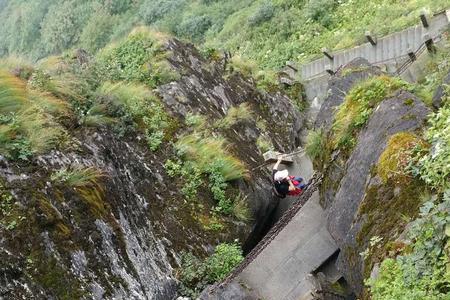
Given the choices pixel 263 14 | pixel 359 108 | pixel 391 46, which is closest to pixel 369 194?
pixel 359 108

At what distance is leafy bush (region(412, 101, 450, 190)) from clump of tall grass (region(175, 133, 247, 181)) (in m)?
3.98

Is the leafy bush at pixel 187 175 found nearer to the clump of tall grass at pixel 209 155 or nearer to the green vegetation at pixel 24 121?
the clump of tall grass at pixel 209 155

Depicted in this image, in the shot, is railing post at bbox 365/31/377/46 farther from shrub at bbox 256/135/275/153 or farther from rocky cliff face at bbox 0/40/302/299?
rocky cliff face at bbox 0/40/302/299

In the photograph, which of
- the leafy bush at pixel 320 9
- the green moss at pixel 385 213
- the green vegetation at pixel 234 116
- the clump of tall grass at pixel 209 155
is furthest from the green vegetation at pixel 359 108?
the leafy bush at pixel 320 9

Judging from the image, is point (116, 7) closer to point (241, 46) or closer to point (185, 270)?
point (241, 46)

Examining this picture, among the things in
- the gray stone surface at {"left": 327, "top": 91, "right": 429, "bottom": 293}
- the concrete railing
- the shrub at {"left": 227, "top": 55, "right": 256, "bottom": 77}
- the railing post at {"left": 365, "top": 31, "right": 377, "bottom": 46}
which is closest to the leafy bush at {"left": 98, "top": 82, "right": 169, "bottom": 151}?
the gray stone surface at {"left": 327, "top": 91, "right": 429, "bottom": 293}

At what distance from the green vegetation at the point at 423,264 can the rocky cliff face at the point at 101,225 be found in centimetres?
328

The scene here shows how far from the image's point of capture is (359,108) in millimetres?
7328

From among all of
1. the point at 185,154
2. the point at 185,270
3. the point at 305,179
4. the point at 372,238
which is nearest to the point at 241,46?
the point at 305,179

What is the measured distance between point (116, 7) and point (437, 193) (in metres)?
42.1

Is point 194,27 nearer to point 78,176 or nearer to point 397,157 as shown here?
point 78,176

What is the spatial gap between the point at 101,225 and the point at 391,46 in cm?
1164

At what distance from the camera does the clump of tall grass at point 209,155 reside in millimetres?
8984

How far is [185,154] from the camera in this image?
8.99m
